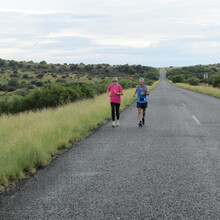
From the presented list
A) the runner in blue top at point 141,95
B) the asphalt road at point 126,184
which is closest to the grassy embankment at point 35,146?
the asphalt road at point 126,184

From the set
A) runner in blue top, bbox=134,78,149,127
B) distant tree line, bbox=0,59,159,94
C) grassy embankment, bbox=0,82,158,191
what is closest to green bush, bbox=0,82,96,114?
grassy embankment, bbox=0,82,158,191

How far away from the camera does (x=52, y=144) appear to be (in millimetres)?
7391

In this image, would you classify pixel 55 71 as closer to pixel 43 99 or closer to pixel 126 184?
pixel 43 99

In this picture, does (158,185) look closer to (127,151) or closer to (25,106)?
(127,151)

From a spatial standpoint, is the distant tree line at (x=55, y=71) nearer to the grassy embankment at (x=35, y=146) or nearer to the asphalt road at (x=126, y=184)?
the grassy embankment at (x=35, y=146)

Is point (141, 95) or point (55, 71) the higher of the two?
point (55, 71)

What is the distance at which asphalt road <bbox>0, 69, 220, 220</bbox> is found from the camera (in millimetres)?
3689

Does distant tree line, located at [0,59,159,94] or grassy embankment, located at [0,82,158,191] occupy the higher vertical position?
distant tree line, located at [0,59,159,94]

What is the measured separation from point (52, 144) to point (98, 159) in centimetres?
158

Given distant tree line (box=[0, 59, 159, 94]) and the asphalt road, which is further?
distant tree line (box=[0, 59, 159, 94])

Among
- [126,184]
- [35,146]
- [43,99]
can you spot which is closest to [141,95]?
[35,146]

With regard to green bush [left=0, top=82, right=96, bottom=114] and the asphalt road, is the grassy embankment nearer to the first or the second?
the asphalt road

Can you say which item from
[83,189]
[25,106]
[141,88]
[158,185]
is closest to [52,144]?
[83,189]

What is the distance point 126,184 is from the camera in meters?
→ 4.71
